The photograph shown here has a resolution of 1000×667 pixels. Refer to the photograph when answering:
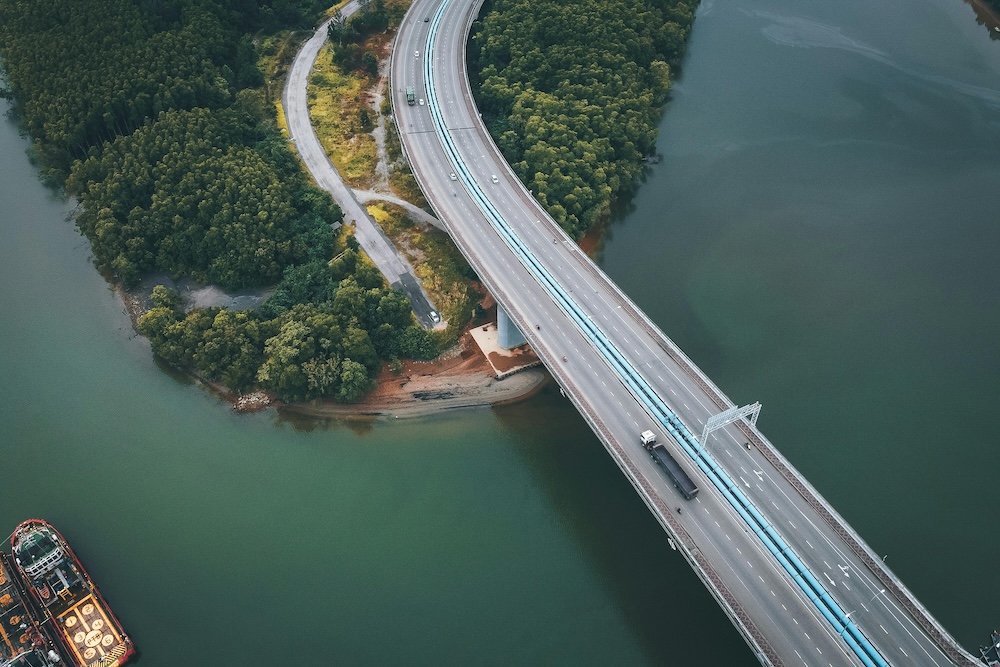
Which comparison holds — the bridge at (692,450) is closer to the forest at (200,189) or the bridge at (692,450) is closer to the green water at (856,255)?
the green water at (856,255)

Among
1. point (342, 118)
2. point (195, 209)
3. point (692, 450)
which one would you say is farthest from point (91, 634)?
point (342, 118)

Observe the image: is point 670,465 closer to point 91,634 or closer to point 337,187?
point 91,634

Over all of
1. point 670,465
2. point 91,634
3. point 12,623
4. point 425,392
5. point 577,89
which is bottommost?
point 670,465

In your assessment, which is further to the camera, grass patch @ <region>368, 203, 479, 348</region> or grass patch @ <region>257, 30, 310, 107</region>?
grass patch @ <region>257, 30, 310, 107</region>

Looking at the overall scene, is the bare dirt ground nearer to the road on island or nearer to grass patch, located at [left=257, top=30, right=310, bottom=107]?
the road on island

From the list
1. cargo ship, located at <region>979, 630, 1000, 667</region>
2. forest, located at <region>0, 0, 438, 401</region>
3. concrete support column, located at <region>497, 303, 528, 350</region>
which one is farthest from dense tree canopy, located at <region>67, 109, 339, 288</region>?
cargo ship, located at <region>979, 630, 1000, 667</region>
